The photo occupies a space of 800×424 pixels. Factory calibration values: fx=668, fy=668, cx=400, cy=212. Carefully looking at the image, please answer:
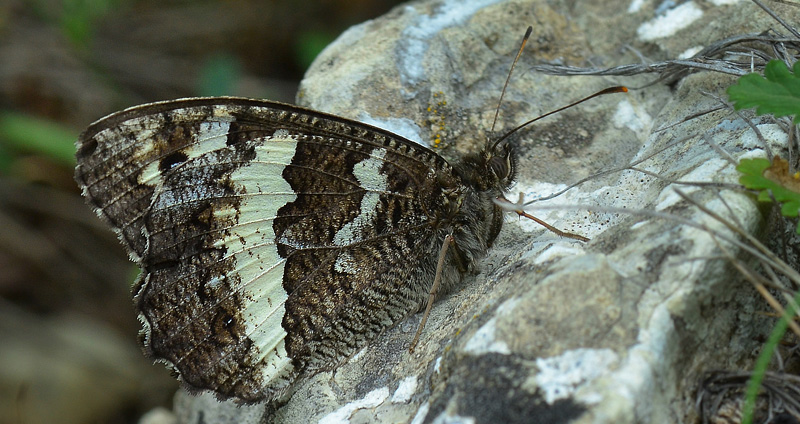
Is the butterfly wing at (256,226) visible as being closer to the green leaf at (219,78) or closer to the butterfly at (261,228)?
the butterfly at (261,228)

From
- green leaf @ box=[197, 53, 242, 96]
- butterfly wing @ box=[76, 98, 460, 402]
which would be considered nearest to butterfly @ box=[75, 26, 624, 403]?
butterfly wing @ box=[76, 98, 460, 402]

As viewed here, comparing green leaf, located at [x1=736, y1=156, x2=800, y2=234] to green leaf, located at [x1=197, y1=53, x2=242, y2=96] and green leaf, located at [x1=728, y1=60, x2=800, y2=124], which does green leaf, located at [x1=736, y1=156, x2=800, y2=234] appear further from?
green leaf, located at [x1=197, y1=53, x2=242, y2=96]

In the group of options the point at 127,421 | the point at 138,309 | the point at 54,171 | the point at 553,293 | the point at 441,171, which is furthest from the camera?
the point at 54,171

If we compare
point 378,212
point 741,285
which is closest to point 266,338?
point 378,212

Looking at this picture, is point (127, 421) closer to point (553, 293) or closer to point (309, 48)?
point (309, 48)

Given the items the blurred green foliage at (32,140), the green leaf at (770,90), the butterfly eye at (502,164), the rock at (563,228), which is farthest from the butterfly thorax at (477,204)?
the blurred green foliage at (32,140)

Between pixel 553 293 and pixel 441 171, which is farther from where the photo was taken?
pixel 441 171

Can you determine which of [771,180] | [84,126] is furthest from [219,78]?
[771,180]

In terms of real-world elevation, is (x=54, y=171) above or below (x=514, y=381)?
above
